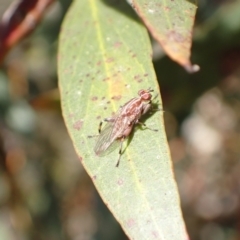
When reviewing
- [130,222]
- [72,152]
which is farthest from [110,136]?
[72,152]

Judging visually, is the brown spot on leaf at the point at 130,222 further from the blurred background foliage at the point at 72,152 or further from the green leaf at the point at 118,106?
the blurred background foliage at the point at 72,152

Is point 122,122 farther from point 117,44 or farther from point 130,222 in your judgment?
point 130,222

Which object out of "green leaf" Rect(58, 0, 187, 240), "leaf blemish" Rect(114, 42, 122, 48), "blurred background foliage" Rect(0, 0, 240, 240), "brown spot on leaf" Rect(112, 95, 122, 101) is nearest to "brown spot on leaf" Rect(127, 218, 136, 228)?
"green leaf" Rect(58, 0, 187, 240)

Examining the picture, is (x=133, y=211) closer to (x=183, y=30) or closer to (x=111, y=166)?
(x=111, y=166)

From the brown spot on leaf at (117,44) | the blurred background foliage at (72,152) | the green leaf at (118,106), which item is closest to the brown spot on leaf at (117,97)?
the green leaf at (118,106)

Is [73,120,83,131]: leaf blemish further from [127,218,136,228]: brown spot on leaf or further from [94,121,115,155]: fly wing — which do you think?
[127,218,136,228]: brown spot on leaf

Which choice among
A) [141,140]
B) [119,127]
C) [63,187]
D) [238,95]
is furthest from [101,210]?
[141,140]
